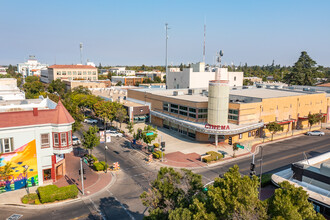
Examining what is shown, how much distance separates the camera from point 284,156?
46156mm

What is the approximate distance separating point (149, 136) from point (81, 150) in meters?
14.8

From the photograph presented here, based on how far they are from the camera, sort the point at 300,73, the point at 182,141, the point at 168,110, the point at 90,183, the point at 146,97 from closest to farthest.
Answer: the point at 90,183
the point at 182,141
the point at 168,110
the point at 146,97
the point at 300,73

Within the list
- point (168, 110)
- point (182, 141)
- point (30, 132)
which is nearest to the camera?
point (30, 132)

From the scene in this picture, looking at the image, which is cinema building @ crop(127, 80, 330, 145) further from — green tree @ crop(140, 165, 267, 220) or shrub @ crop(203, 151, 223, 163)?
green tree @ crop(140, 165, 267, 220)

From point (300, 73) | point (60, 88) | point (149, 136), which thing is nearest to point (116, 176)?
point (149, 136)

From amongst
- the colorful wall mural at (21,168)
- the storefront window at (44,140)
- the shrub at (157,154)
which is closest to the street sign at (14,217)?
the colorful wall mural at (21,168)

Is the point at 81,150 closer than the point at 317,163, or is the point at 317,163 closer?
the point at 317,163

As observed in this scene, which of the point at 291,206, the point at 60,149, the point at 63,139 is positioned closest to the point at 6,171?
the point at 60,149

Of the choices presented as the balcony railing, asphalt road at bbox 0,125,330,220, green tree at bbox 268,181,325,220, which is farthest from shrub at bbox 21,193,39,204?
green tree at bbox 268,181,325,220

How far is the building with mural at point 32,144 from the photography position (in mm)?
31297

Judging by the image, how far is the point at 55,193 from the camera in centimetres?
2958

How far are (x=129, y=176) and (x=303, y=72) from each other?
4096 inches

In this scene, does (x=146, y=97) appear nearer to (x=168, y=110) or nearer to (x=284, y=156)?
(x=168, y=110)

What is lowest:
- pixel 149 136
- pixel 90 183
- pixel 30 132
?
pixel 90 183
